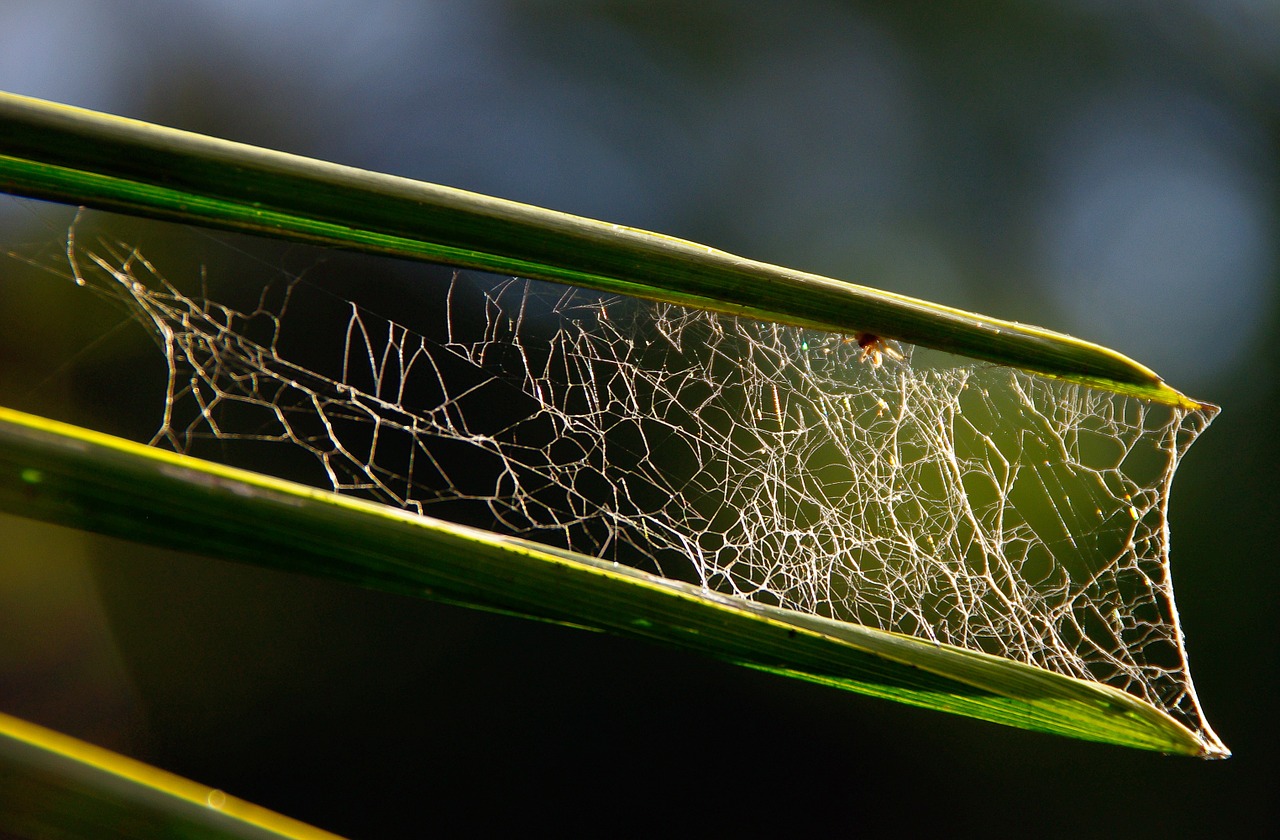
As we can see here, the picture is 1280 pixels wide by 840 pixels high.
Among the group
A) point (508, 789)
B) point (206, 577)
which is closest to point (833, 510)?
point (508, 789)

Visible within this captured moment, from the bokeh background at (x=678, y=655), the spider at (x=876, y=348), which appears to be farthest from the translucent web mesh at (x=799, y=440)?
the bokeh background at (x=678, y=655)

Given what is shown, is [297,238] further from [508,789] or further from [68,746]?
[508,789]

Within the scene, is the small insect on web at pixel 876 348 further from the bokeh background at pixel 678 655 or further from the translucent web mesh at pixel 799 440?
the bokeh background at pixel 678 655

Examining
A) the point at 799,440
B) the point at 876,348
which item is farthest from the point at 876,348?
the point at 799,440

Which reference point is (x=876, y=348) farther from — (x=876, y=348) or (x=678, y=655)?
(x=678, y=655)

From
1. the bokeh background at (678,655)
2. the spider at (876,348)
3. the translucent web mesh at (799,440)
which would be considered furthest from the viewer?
the bokeh background at (678,655)

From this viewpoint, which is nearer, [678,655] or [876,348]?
[876,348]

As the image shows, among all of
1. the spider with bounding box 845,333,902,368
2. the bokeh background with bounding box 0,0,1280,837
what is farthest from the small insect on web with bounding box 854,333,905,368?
the bokeh background with bounding box 0,0,1280,837

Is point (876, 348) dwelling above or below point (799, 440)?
above

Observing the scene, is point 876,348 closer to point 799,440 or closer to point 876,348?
point 876,348

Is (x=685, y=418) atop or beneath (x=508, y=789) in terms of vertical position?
atop

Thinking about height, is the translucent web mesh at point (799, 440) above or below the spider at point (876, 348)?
below
